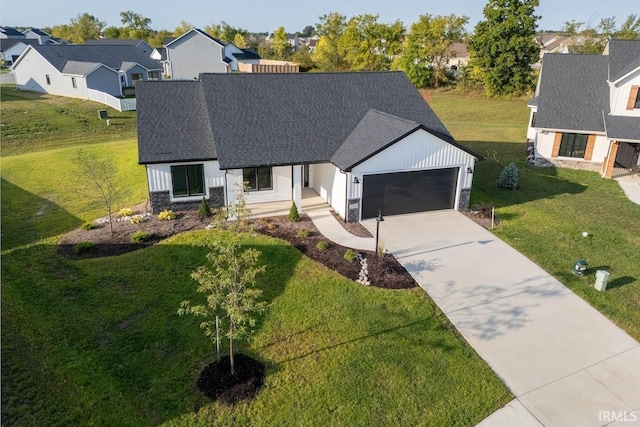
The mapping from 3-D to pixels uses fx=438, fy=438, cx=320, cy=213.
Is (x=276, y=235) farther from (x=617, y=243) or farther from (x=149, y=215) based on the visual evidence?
(x=617, y=243)

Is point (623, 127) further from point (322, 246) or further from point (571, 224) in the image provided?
point (322, 246)

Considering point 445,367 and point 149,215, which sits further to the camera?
point 149,215

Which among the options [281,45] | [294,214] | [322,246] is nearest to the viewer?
[322,246]

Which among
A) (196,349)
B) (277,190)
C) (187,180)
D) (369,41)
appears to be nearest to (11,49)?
(369,41)

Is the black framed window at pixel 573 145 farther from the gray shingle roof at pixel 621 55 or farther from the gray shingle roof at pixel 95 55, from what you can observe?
the gray shingle roof at pixel 95 55

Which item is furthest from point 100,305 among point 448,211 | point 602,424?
point 448,211

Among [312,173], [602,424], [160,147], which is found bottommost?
[602,424]

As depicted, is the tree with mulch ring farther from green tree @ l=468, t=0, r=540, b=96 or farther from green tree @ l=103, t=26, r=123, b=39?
green tree @ l=103, t=26, r=123, b=39
